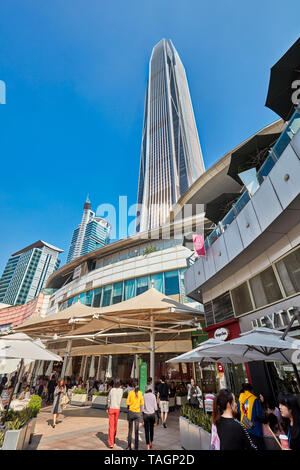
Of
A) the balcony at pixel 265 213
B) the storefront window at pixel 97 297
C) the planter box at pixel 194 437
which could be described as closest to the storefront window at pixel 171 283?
the storefront window at pixel 97 297

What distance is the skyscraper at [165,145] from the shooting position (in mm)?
107250

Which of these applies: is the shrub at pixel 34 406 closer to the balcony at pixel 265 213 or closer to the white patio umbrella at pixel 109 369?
the balcony at pixel 265 213

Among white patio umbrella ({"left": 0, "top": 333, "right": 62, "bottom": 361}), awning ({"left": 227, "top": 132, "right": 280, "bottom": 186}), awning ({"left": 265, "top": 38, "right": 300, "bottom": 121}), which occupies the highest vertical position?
awning ({"left": 265, "top": 38, "right": 300, "bottom": 121})

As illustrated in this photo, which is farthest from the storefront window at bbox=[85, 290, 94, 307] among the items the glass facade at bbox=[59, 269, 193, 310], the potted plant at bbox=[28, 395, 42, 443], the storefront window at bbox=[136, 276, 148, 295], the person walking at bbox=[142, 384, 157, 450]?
the person walking at bbox=[142, 384, 157, 450]

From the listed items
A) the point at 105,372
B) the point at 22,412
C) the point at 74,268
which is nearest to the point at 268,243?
the point at 22,412

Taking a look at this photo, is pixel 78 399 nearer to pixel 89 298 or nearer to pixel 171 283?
pixel 171 283

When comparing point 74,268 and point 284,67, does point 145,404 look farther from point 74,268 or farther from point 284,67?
point 74,268

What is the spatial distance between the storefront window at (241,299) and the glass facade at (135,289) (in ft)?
27.2

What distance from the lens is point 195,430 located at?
5312 mm

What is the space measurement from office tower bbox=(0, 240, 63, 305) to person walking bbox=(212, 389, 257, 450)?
185519 millimetres

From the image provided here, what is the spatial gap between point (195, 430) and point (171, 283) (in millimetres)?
14106

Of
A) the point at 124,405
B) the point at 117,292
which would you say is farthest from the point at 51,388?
the point at 117,292

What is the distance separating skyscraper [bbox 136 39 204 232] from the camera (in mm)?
107250

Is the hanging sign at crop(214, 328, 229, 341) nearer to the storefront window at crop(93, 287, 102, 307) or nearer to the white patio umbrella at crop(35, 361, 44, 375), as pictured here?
the storefront window at crop(93, 287, 102, 307)
